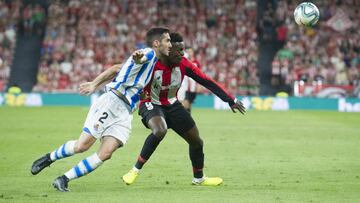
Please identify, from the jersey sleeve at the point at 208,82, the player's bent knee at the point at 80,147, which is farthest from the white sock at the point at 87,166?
the jersey sleeve at the point at 208,82

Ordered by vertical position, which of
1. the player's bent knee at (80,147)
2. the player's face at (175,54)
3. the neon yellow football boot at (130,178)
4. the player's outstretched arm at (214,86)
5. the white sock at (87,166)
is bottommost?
the neon yellow football boot at (130,178)

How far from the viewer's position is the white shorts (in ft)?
33.3

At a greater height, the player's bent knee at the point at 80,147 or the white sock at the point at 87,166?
the player's bent knee at the point at 80,147

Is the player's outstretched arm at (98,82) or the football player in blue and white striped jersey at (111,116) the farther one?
the football player in blue and white striped jersey at (111,116)

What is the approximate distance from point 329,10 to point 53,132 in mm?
19203

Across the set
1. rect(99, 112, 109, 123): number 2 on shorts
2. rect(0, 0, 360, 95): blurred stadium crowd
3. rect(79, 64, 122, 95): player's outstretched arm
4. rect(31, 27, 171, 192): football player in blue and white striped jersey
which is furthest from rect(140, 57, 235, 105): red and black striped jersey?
rect(0, 0, 360, 95): blurred stadium crowd

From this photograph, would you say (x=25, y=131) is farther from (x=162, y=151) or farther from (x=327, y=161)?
(x=327, y=161)

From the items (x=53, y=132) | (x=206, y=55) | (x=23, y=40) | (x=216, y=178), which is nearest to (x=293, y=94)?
(x=206, y=55)

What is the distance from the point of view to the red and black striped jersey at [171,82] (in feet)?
36.1

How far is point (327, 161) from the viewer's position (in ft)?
47.8

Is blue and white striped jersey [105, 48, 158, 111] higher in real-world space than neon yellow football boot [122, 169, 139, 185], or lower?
higher

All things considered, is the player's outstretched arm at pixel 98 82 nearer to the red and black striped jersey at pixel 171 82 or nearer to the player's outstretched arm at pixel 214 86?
the red and black striped jersey at pixel 171 82

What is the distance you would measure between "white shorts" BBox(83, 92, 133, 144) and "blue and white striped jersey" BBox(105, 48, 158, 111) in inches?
4.9

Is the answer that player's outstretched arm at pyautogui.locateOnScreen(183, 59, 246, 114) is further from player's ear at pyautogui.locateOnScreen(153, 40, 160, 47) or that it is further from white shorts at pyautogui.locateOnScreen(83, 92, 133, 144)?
white shorts at pyautogui.locateOnScreen(83, 92, 133, 144)
